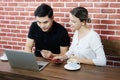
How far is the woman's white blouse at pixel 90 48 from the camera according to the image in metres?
1.87

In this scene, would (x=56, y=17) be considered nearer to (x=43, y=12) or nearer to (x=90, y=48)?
(x=43, y=12)

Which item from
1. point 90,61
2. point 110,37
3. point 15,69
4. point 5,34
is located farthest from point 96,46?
point 5,34

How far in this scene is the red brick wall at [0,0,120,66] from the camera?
2361mm

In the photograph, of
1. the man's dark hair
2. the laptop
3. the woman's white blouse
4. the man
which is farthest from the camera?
the man

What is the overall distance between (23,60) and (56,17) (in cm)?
115

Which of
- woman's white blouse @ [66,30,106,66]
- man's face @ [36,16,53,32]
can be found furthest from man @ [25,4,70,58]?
woman's white blouse @ [66,30,106,66]

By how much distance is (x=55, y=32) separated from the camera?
2.35m

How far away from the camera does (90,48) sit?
6.65ft

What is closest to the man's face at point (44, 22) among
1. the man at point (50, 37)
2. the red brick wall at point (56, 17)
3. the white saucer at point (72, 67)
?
the man at point (50, 37)

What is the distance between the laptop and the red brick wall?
965 millimetres

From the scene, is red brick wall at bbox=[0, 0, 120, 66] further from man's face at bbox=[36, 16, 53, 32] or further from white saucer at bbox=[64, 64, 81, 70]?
white saucer at bbox=[64, 64, 81, 70]

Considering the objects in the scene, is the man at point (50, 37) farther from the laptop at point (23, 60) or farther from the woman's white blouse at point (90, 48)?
the laptop at point (23, 60)

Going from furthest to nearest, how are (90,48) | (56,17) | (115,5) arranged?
(56,17), (115,5), (90,48)

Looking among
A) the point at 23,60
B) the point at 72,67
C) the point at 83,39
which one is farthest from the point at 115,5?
the point at 23,60
